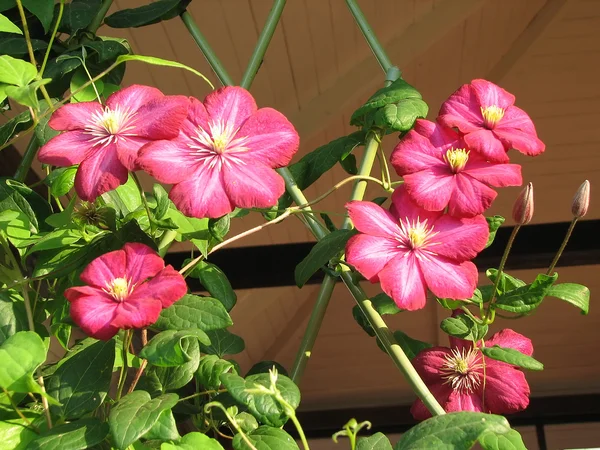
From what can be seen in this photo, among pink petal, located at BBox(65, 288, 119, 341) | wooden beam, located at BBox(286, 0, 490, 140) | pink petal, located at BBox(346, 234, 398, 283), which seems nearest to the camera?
pink petal, located at BBox(65, 288, 119, 341)

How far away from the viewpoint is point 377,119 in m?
0.86

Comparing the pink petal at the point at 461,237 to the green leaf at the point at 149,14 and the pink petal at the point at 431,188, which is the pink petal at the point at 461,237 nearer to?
the pink petal at the point at 431,188

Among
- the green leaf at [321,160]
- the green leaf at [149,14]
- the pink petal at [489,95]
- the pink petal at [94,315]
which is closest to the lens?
the pink petal at [94,315]

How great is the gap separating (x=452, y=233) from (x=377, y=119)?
178 millimetres

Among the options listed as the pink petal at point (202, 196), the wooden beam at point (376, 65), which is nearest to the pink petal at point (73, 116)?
the pink petal at point (202, 196)

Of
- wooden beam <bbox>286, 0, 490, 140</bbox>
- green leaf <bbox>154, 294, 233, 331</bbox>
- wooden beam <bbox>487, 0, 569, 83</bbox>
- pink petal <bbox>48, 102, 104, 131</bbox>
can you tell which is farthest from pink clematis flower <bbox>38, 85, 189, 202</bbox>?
wooden beam <bbox>487, 0, 569, 83</bbox>

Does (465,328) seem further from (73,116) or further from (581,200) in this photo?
(73,116)

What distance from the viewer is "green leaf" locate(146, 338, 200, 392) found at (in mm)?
679

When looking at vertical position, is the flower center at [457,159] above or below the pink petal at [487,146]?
below

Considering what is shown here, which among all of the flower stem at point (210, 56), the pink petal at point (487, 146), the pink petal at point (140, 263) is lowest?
the pink petal at point (140, 263)

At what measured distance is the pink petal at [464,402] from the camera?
2.83 feet

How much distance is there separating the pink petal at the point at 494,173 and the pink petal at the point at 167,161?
0.80 ft

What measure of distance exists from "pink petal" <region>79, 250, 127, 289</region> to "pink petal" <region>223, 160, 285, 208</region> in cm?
10

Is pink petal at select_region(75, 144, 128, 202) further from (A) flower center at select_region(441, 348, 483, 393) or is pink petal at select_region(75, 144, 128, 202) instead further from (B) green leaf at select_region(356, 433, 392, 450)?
(A) flower center at select_region(441, 348, 483, 393)
